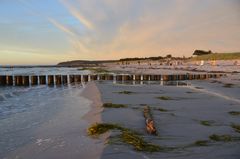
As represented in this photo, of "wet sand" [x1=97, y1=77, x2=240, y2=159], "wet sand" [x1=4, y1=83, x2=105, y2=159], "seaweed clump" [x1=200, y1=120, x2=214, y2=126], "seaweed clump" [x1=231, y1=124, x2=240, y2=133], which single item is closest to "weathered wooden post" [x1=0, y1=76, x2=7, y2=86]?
"wet sand" [x1=97, y1=77, x2=240, y2=159]

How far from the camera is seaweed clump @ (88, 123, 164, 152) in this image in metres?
5.63

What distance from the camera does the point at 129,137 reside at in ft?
20.6

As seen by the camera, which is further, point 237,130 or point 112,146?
point 237,130

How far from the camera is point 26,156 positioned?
18.6ft

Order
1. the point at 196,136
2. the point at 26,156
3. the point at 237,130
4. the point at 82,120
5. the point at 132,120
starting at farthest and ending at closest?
1. the point at 82,120
2. the point at 132,120
3. the point at 237,130
4. the point at 196,136
5. the point at 26,156

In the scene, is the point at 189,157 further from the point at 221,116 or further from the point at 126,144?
the point at 221,116

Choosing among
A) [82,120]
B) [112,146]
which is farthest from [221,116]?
[112,146]

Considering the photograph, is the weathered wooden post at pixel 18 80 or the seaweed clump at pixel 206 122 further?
the weathered wooden post at pixel 18 80

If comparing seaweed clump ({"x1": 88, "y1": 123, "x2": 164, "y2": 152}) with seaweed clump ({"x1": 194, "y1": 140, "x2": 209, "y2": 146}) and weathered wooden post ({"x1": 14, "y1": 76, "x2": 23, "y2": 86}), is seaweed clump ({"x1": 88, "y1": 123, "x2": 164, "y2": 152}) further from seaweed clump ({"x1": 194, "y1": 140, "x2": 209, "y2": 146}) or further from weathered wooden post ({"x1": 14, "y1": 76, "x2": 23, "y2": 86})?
weathered wooden post ({"x1": 14, "y1": 76, "x2": 23, "y2": 86})

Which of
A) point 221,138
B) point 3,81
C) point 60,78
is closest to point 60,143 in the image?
→ point 221,138

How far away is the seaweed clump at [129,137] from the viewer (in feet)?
18.5

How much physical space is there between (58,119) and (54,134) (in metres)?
2.37

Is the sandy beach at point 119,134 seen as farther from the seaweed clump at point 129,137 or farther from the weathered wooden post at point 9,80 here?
the weathered wooden post at point 9,80

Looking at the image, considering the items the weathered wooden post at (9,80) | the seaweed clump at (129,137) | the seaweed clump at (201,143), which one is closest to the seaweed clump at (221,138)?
the seaweed clump at (201,143)
